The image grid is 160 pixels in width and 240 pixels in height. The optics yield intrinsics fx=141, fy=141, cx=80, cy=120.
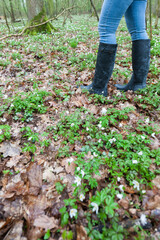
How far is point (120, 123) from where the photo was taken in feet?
7.03

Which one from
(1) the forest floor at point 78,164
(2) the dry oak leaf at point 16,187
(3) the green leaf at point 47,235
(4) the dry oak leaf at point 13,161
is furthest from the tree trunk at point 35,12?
(3) the green leaf at point 47,235

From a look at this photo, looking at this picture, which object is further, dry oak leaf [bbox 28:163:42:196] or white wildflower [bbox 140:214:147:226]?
dry oak leaf [bbox 28:163:42:196]

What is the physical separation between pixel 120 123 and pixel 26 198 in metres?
1.54

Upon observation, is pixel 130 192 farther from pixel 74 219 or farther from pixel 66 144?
pixel 66 144

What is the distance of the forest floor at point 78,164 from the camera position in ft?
3.93

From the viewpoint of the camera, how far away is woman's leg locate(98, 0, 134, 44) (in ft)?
6.41

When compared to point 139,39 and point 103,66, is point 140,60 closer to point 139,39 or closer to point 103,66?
point 139,39

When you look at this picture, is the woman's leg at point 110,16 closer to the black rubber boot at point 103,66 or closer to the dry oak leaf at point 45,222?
the black rubber boot at point 103,66

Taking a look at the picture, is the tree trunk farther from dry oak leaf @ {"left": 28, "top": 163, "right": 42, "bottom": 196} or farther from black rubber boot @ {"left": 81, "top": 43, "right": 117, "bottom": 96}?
dry oak leaf @ {"left": 28, "top": 163, "right": 42, "bottom": 196}

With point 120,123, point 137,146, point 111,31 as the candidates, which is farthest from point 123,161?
point 111,31

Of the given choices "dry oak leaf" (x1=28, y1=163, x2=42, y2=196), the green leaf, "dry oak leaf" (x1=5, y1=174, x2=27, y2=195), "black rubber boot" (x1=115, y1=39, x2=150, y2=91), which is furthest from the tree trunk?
the green leaf


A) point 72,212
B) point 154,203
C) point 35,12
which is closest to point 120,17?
point 154,203

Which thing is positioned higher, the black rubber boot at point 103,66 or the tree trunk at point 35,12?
the tree trunk at point 35,12

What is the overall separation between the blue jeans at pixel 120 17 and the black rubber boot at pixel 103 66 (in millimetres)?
104
